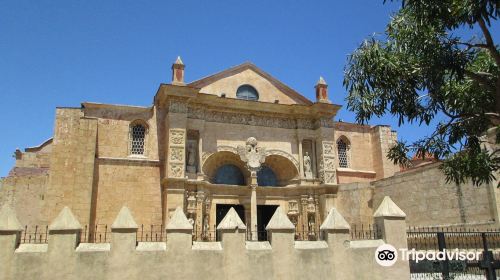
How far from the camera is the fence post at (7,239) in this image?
7965 mm

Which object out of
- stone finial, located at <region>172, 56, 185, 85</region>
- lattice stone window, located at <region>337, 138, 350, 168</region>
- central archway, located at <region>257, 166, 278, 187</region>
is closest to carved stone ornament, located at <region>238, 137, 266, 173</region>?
central archway, located at <region>257, 166, 278, 187</region>

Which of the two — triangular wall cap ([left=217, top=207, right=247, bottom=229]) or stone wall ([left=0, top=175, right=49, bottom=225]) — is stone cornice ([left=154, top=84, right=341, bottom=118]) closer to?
stone wall ([left=0, top=175, right=49, bottom=225])

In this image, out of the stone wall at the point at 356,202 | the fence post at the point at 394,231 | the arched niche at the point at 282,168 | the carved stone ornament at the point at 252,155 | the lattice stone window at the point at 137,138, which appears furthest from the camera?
the arched niche at the point at 282,168

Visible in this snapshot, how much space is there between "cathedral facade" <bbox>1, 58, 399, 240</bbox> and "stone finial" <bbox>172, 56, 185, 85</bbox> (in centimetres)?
6

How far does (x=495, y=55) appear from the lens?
7.99 metres

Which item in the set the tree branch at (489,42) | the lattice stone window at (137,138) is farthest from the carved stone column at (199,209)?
the tree branch at (489,42)

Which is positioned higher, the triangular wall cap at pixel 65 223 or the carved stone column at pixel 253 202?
the carved stone column at pixel 253 202

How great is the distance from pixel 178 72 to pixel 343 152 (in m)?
11.3

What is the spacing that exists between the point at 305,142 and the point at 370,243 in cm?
1401

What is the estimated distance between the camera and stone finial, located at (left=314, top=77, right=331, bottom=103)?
2359 centimetres

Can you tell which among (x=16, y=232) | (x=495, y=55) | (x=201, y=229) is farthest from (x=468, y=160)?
(x=201, y=229)

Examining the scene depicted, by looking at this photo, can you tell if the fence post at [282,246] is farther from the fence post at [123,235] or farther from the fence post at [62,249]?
the fence post at [62,249]

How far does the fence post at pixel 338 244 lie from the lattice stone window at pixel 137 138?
43.5ft

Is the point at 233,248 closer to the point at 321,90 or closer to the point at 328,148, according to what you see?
the point at 328,148
